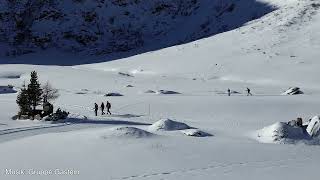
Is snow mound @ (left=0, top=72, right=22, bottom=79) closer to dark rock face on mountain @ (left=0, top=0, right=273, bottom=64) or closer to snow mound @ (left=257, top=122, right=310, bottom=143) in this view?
dark rock face on mountain @ (left=0, top=0, right=273, bottom=64)

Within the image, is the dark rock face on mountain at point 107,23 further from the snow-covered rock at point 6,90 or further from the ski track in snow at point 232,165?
the ski track in snow at point 232,165

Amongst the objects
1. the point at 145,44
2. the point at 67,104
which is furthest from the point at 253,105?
the point at 145,44

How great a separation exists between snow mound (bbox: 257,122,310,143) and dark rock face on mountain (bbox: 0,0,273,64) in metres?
83.8

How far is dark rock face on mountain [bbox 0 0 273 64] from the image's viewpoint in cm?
11619

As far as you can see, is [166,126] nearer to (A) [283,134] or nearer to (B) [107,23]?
(A) [283,134]

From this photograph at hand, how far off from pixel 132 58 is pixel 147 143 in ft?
249

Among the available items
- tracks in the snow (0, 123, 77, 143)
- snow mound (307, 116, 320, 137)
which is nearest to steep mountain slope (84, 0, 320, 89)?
snow mound (307, 116, 320, 137)

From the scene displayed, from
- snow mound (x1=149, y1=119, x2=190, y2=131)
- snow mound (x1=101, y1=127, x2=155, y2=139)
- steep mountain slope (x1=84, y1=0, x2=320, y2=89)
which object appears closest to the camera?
snow mound (x1=101, y1=127, x2=155, y2=139)

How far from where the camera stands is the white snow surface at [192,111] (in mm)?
17547

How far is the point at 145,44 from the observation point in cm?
11869

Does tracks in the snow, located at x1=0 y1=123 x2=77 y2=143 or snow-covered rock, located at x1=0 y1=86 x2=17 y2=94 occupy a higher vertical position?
snow-covered rock, located at x1=0 y1=86 x2=17 y2=94

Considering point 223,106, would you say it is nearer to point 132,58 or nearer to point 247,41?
point 247,41

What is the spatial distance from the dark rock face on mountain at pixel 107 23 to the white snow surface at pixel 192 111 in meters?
12.0

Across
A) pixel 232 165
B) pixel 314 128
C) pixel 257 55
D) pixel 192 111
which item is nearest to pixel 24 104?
pixel 192 111
